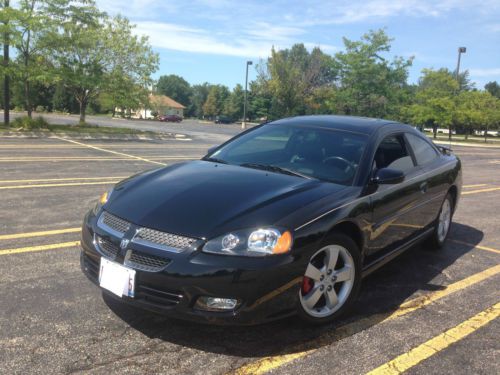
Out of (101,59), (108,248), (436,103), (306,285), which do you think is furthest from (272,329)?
(436,103)

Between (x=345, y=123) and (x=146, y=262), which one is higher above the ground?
(x=345, y=123)

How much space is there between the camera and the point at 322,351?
2.89m

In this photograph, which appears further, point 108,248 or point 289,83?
point 289,83

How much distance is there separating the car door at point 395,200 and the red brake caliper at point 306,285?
0.74m

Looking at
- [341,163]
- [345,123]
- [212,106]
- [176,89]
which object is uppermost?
[176,89]

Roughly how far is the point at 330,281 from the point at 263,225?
770 millimetres

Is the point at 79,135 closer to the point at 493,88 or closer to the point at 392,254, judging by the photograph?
the point at 392,254

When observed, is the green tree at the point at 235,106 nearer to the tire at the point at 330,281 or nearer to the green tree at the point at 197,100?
the green tree at the point at 197,100

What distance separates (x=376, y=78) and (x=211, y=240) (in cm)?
3219

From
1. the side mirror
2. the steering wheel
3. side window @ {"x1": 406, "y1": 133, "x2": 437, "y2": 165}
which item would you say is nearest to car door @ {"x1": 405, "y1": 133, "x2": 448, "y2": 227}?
side window @ {"x1": 406, "y1": 133, "x2": 437, "y2": 165}

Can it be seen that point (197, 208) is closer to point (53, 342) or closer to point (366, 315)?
point (53, 342)

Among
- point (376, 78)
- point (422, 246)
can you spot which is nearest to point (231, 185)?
point (422, 246)

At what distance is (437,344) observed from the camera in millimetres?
3094

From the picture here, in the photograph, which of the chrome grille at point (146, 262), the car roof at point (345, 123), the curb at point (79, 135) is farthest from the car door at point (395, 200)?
the curb at point (79, 135)
